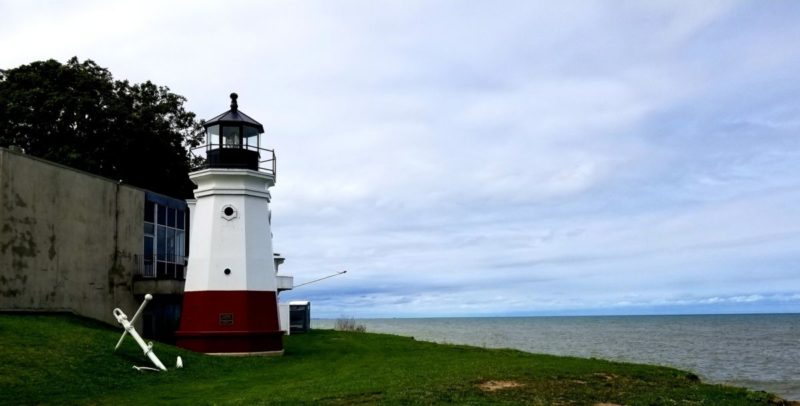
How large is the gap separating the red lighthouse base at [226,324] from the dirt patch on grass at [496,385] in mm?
12040

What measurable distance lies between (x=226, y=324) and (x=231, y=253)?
263 cm

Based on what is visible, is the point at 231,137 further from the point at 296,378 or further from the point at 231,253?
the point at 296,378

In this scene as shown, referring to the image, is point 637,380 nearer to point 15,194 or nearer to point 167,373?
point 167,373

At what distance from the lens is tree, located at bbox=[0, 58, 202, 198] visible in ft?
140

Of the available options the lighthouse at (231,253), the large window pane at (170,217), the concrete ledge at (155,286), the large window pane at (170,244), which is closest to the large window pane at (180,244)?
the large window pane at (170,244)

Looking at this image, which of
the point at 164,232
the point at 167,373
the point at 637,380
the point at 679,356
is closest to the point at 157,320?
the point at 164,232

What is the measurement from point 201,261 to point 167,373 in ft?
23.0

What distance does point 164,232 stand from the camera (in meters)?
35.6

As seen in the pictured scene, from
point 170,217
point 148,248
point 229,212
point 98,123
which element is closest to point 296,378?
point 229,212

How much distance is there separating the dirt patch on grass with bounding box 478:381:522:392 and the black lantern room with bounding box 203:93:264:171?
1418 cm

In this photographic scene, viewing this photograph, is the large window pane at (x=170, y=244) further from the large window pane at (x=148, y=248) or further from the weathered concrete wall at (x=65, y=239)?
the weathered concrete wall at (x=65, y=239)

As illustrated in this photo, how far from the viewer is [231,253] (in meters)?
28.4

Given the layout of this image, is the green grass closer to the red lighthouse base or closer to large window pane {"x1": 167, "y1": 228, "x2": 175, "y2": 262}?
the red lighthouse base

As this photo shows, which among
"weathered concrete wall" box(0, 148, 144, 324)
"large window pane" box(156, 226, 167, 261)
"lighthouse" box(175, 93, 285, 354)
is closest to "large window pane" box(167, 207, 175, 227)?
"large window pane" box(156, 226, 167, 261)
